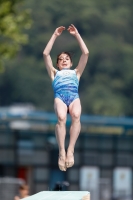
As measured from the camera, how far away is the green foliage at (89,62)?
160875 mm

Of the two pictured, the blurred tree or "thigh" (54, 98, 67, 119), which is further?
the blurred tree

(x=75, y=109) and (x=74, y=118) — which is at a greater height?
(x=75, y=109)

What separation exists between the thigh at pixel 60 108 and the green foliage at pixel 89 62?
424 ft

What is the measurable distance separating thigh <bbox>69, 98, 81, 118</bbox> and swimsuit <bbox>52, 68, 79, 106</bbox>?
6 cm

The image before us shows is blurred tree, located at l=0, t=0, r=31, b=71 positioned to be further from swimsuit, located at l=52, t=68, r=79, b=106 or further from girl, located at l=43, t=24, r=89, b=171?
swimsuit, located at l=52, t=68, r=79, b=106

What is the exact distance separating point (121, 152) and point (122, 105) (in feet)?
342

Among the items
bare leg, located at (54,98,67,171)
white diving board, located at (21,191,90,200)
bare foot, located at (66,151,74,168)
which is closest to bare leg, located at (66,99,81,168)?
bare foot, located at (66,151,74,168)

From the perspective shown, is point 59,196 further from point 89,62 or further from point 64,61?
point 89,62

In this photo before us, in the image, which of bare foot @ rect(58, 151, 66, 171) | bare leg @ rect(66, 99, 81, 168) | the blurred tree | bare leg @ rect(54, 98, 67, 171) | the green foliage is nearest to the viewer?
bare foot @ rect(58, 151, 66, 171)

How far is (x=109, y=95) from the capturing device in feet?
542

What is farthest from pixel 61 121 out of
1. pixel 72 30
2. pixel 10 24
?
pixel 10 24

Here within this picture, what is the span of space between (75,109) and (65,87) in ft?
1.22

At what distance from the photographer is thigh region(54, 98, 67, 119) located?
64.5 ft

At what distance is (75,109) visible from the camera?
65.2ft
